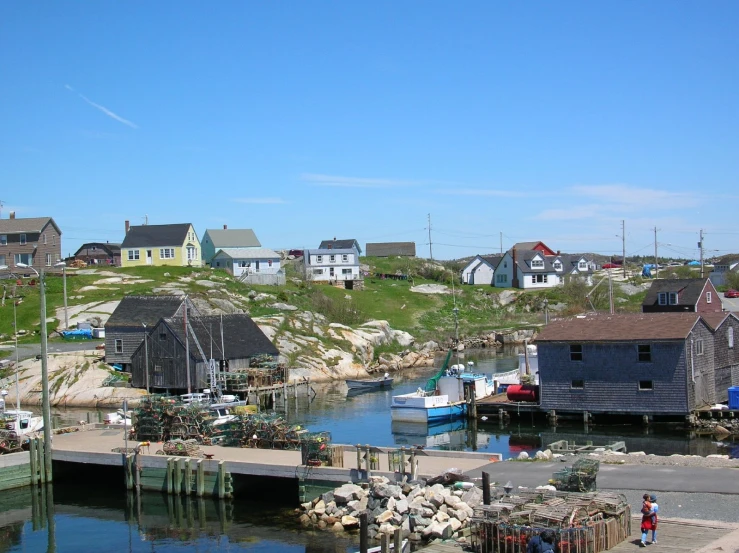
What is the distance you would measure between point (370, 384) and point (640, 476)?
40684mm

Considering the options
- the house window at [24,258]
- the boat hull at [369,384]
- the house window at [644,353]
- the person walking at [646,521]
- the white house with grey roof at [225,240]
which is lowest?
the boat hull at [369,384]

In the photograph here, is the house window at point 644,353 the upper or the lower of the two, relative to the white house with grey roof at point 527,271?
lower

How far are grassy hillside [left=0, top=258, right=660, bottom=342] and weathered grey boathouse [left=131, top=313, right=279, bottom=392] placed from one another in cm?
1832

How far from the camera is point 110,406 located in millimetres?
66188

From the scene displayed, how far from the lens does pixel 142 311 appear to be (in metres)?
73.8

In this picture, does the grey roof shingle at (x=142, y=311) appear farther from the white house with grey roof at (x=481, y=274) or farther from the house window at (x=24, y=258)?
the white house with grey roof at (x=481, y=274)

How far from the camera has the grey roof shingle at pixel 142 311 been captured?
7262 cm

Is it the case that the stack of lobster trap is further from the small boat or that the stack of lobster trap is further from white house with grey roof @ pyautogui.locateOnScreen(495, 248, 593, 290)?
white house with grey roof @ pyautogui.locateOnScreen(495, 248, 593, 290)

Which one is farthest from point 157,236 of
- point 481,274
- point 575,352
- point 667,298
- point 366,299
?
point 575,352

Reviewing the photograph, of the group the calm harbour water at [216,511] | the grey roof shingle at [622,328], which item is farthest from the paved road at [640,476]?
→ the grey roof shingle at [622,328]

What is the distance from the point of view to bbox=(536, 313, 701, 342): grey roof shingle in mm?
50219

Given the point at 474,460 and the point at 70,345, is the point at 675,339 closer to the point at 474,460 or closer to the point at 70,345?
the point at 474,460

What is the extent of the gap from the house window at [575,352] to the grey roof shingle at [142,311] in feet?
114

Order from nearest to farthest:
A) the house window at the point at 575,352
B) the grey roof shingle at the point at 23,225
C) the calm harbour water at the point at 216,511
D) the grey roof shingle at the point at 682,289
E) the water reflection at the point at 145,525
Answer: the water reflection at the point at 145,525 → the calm harbour water at the point at 216,511 → the house window at the point at 575,352 → the grey roof shingle at the point at 682,289 → the grey roof shingle at the point at 23,225
